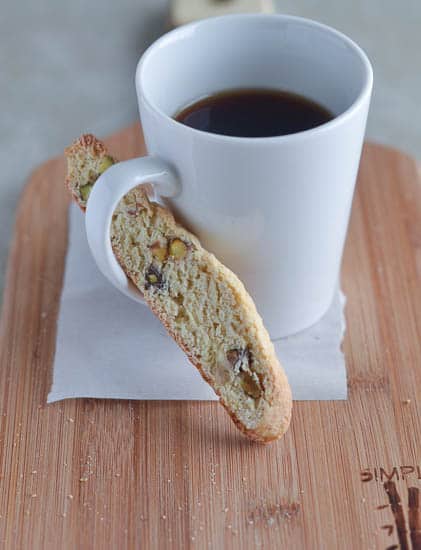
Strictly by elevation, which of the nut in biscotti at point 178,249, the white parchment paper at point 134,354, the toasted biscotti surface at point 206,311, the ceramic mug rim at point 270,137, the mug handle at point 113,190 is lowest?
the white parchment paper at point 134,354

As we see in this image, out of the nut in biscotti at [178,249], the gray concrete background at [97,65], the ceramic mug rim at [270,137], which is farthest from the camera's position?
the gray concrete background at [97,65]

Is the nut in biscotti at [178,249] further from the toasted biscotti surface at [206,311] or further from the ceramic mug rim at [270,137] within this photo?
the ceramic mug rim at [270,137]

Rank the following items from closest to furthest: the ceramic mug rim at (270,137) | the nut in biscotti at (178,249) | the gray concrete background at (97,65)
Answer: the ceramic mug rim at (270,137), the nut in biscotti at (178,249), the gray concrete background at (97,65)

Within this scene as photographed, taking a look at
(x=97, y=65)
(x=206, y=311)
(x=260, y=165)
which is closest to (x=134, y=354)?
(x=206, y=311)

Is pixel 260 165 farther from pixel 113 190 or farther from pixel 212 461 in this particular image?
pixel 212 461

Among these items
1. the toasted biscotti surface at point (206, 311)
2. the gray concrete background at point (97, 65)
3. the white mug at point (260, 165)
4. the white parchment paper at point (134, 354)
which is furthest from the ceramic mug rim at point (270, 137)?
the gray concrete background at point (97, 65)

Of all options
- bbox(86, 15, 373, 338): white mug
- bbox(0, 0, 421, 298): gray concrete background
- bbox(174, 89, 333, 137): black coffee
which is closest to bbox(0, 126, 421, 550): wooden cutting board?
bbox(86, 15, 373, 338): white mug
